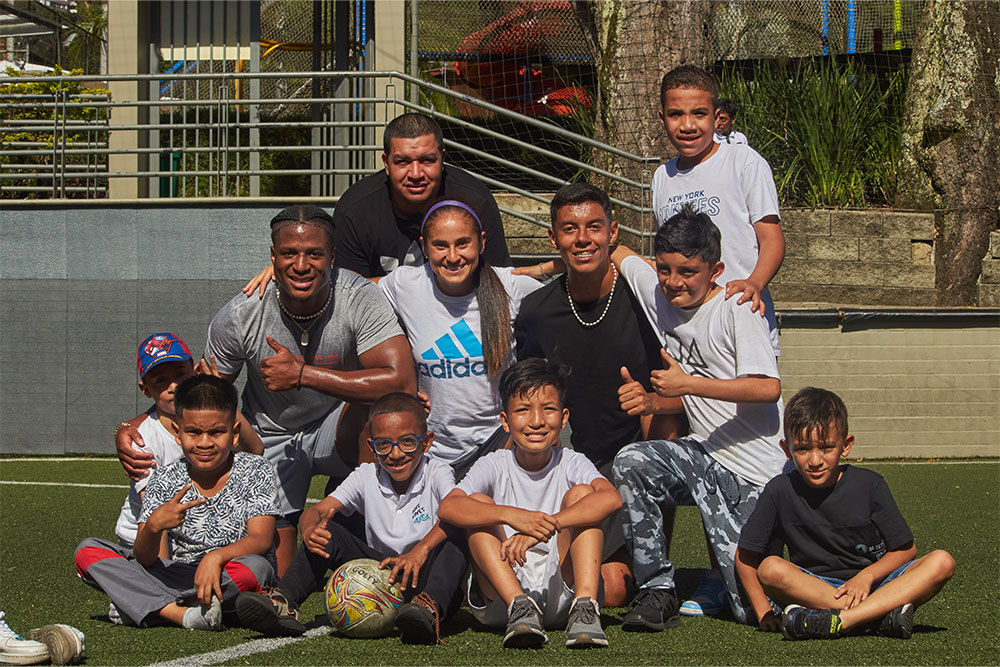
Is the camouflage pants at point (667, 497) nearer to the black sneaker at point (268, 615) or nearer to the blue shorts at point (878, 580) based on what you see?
the blue shorts at point (878, 580)

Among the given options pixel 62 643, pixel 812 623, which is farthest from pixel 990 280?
pixel 62 643

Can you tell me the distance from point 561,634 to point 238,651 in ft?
3.84

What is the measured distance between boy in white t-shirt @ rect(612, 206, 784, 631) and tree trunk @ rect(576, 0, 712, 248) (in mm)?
6988

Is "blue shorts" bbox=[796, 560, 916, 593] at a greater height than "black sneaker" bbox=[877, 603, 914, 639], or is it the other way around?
"blue shorts" bbox=[796, 560, 916, 593]

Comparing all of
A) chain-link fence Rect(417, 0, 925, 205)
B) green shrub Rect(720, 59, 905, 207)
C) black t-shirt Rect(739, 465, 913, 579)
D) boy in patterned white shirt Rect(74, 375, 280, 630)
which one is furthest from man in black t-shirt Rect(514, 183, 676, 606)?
green shrub Rect(720, 59, 905, 207)

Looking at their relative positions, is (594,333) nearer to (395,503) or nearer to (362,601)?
(395,503)

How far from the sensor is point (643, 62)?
1179 cm

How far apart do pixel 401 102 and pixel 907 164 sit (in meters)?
5.69

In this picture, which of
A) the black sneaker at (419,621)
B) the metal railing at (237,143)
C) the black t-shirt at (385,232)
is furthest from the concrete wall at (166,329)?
the black sneaker at (419,621)

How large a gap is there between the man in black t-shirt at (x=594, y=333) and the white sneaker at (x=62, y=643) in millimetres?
2116

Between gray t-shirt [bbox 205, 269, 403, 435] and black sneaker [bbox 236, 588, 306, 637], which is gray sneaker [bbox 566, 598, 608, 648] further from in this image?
gray t-shirt [bbox 205, 269, 403, 435]

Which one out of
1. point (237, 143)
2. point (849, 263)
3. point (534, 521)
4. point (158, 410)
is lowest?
point (534, 521)

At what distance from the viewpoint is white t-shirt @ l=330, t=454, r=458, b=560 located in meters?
4.46

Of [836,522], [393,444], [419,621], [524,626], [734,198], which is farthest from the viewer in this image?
[734,198]
